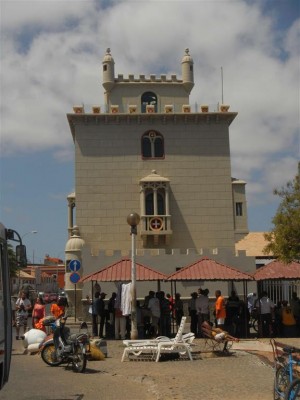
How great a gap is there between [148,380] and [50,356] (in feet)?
10.6

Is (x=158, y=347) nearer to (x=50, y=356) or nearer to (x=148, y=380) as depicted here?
(x=50, y=356)

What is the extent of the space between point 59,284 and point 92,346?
274 ft

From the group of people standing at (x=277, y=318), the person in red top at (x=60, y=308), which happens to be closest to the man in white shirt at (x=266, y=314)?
the group of people standing at (x=277, y=318)

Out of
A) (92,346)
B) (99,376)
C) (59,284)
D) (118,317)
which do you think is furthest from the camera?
(59,284)

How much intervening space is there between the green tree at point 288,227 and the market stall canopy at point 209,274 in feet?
4.67

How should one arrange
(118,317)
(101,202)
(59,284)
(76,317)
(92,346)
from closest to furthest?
1. (92,346)
2. (118,317)
3. (76,317)
4. (101,202)
5. (59,284)

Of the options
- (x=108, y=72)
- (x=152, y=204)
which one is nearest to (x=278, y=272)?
(x=152, y=204)

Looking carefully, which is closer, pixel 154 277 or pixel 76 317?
pixel 154 277

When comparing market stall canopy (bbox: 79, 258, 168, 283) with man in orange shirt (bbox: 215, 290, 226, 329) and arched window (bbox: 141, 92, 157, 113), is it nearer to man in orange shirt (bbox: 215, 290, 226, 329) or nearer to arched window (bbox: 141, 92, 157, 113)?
man in orange shirt (bbox: 215, 290, 226, 329)

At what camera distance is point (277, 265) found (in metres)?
20.5

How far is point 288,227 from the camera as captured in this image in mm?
19641

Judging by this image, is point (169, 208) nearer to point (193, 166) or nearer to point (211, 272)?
point (193, 166)

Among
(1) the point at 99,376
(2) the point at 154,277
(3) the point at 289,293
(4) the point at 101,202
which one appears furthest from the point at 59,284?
(1) the point at 99,376

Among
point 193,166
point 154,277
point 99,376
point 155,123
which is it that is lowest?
point 99,376
